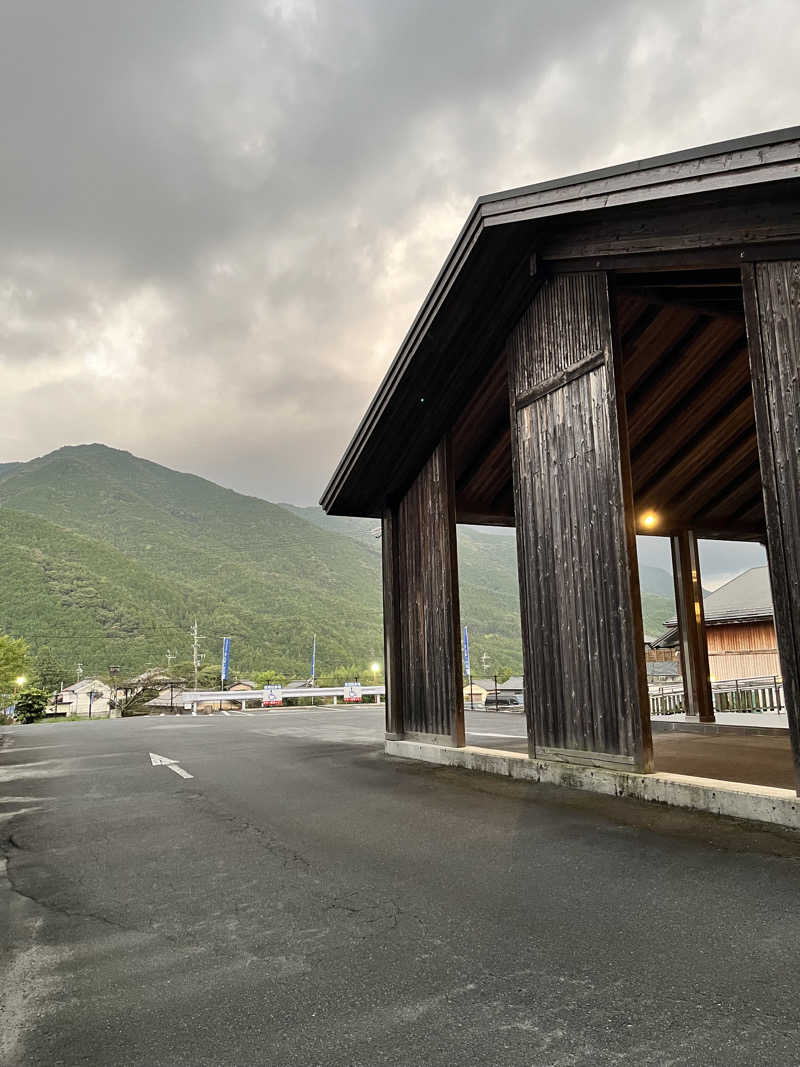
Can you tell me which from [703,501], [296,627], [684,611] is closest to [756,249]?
[703,501]

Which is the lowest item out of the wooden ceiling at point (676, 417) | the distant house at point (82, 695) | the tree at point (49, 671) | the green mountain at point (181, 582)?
the distant house at point (82, 695)

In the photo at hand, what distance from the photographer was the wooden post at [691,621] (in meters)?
14.5

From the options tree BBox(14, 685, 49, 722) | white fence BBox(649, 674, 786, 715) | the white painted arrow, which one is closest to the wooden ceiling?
white fence BBox(649, 674, 786, 715)

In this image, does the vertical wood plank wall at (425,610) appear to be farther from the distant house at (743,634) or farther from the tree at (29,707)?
the tree at (29,707)

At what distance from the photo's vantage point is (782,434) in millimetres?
5266

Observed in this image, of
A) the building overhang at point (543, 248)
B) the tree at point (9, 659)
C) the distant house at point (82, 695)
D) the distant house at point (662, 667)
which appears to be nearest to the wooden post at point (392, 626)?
the building overhang at point (543, 248)

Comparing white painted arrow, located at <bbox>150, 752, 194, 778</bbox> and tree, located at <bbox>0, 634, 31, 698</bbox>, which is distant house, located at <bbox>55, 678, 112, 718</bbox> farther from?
white painted arrow, located at <bbox>150, 752, 194, 778</bbox>

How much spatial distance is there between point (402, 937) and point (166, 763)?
8.45 metres

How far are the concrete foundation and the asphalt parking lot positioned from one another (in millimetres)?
231

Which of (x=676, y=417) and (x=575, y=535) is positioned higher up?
(x=676, y=417)

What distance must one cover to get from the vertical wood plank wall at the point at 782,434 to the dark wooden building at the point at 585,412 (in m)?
0.02

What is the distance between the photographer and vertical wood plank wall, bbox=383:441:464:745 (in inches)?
385

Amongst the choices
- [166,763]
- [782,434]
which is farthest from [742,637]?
[782,434]

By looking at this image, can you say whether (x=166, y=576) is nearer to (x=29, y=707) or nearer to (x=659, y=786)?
(x=29, y=707)
